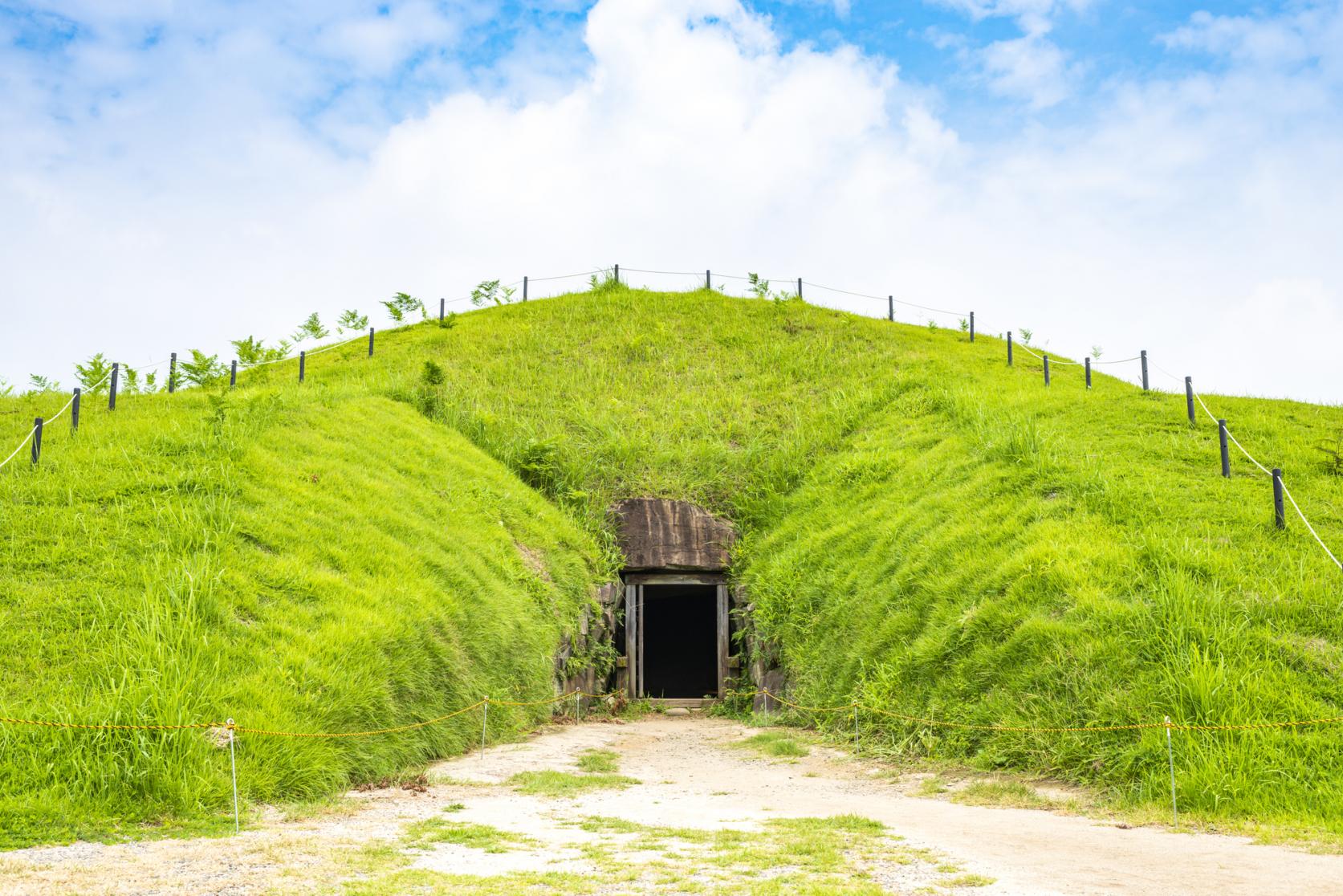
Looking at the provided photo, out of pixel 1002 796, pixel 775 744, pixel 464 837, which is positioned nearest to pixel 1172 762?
pixel 1002 796

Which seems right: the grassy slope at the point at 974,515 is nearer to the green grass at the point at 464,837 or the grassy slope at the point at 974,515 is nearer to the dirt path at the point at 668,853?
the dirt path at the point at 668,853

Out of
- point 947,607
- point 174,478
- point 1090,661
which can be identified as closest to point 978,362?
point 947,607

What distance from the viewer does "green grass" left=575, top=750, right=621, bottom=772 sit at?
10.3 meters

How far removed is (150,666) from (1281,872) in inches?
331

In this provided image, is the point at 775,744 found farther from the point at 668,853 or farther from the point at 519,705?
the point at 668,853

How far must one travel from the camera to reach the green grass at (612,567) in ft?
25.1

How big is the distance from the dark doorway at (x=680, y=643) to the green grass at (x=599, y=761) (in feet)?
40.5

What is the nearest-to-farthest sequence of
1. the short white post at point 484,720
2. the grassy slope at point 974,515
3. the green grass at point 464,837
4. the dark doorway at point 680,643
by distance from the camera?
the green grass at point 464,837 < the grassy slope at point 974,515 < the short white post at point 484,720 < the dark doorway at point 680,643

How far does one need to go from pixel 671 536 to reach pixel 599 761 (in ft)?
26.6

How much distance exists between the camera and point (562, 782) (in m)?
9.16

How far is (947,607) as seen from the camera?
11867 mm

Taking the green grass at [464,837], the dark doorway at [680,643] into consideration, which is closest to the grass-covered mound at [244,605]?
the green grass at [464,837]

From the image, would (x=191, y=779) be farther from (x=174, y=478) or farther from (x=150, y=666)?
(x=174, y=478)

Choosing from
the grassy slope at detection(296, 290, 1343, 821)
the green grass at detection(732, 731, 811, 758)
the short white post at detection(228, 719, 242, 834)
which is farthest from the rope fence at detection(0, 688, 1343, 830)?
the green grass at detection(732, 731, 811, 758)
